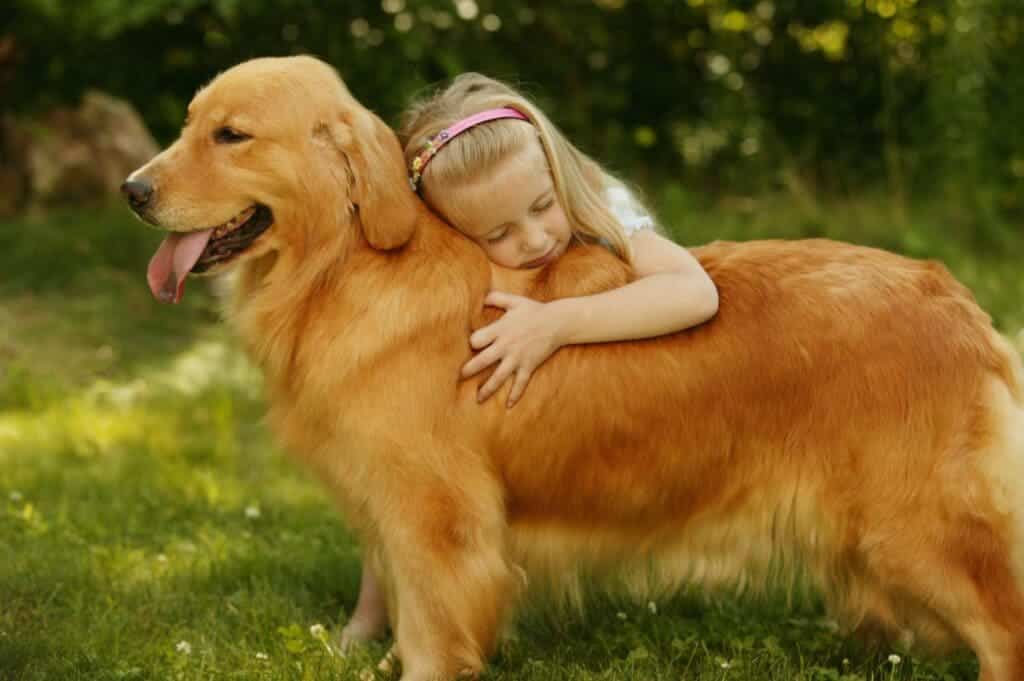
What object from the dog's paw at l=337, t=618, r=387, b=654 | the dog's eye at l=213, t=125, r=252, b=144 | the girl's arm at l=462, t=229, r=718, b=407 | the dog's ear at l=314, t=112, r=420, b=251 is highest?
the dog's eye at l=213, t=125, r=252, b=144

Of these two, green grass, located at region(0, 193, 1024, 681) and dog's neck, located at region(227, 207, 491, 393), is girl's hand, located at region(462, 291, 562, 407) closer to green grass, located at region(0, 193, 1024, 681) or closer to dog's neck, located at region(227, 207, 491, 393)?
dog's neck, located at region(227, 207, 491, 393)

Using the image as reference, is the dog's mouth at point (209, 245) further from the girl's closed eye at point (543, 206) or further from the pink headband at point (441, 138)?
the girl's closed eye at point (543, 206)

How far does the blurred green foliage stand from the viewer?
8.05 meters

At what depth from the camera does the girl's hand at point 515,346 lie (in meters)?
3.27

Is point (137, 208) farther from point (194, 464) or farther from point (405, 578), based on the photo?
point (194, 464)

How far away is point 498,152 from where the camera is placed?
3.36m

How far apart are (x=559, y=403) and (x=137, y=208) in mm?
1151

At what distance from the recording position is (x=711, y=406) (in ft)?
10.9

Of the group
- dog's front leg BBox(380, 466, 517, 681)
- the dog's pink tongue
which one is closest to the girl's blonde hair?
the dog's pink tongue

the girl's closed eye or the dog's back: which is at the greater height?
the girl's closed eye

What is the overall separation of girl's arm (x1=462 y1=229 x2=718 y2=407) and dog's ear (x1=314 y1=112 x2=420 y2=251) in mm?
341

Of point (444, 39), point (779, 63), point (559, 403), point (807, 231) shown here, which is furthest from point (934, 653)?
point (779, 63)

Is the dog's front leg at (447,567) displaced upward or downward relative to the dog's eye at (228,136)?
downward

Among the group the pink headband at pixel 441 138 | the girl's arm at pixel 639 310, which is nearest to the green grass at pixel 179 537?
the girl's arm at pixel 639 310
